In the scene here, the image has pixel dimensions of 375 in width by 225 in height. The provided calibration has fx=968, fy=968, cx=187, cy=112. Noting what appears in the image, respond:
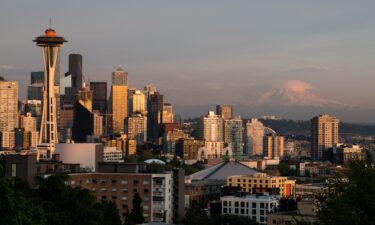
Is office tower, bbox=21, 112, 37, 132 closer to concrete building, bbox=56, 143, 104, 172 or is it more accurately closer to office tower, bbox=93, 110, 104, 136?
office tower, bbox=93, 110, 104, 136

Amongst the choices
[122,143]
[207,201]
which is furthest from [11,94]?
[207,201]

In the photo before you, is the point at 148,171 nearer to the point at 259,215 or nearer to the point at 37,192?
the point at 259,215

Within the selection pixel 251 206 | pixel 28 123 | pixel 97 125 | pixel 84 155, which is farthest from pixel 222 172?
pixel 97 125

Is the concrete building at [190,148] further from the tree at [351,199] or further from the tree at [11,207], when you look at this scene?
the tree at [11,207]

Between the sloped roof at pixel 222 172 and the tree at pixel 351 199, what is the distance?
69.9 metres

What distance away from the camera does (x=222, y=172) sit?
323 feet

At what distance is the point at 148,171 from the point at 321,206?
34.3 m

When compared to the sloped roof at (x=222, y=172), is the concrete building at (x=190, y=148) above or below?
above

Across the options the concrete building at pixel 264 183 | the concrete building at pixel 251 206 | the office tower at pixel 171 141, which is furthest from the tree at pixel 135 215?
the office tower at pixel 171 141

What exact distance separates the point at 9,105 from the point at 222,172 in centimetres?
9527

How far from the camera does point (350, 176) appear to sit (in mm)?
22797

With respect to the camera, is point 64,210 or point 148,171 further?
point 148,171

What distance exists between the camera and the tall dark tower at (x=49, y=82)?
92875mm

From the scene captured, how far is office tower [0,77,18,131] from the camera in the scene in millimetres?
183500
